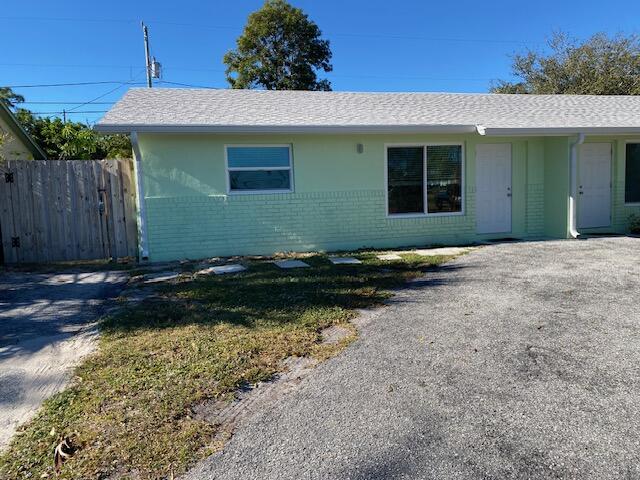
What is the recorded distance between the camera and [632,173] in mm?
12438

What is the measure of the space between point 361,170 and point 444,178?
6.64ft

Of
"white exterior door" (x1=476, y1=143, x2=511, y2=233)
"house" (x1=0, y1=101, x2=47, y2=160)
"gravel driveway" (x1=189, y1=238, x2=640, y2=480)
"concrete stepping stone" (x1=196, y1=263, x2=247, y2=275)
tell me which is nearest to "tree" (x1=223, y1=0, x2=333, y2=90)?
"house" (x1=0, y1=101, x2=47, y2=160)

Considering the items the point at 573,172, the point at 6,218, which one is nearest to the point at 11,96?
the point at 6,218

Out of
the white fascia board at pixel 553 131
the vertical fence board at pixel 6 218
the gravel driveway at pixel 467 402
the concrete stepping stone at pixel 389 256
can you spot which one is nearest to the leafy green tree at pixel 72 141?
the vertical fence board at pixel 6 218

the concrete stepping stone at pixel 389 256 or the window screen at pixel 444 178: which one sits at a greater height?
the window screen at pixel 444 178

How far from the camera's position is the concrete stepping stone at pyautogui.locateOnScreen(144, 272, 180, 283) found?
7.78m

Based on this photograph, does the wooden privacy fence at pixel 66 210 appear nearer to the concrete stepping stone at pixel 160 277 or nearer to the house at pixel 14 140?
the concrete stepping stone at pixel 160 277

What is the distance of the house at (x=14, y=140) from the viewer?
13305 millimetres

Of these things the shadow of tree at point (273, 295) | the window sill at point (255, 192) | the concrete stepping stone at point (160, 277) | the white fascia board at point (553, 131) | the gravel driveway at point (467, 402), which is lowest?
the gravel driveway at point (467, 402)

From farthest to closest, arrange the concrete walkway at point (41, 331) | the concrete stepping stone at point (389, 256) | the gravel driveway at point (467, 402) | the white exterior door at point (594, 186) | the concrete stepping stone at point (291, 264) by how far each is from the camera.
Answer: the white exterior door at point (594, 186) < the concrete stepping stone at point (389, 256) < the concrete stepping stone at point (291, 264) < the concrete walkway at point (41, 331) < the gravel driveway at point (467, 402)

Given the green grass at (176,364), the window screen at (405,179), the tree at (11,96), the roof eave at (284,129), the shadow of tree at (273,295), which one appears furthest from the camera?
the tree at (11,96)

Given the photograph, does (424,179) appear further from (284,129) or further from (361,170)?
(284,129)

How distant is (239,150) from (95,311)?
15.8ft

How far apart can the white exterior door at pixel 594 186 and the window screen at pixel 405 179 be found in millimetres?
4098
